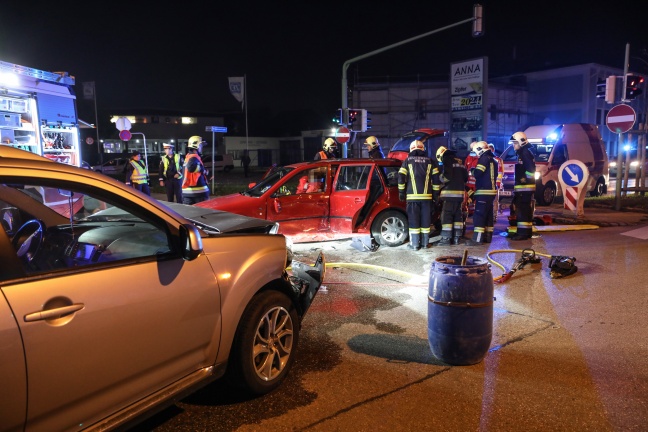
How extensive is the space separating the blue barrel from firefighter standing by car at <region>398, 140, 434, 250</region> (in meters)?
4.50

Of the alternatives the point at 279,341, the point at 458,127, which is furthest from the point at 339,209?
the point at 458,127

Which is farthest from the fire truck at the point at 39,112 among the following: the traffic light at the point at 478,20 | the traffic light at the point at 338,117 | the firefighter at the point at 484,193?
the traffic light at the point at 478,20

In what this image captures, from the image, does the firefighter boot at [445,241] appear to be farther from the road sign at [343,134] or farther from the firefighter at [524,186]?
the road sign at [343,134]

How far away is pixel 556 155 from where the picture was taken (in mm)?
15531

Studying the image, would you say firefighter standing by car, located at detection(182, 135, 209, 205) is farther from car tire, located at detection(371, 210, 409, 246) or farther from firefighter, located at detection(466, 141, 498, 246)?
firefighter, located at detection(466, 141, 498, 246)

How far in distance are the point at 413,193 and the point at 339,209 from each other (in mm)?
1271

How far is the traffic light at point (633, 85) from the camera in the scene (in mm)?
13461

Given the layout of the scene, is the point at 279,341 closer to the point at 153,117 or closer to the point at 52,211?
the point at 52,211

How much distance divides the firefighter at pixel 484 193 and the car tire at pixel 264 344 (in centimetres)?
612

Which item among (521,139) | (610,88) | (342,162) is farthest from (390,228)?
(610,88)

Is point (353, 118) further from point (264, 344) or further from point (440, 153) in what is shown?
point (264, 344)

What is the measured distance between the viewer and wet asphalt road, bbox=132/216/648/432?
3430 millimetres

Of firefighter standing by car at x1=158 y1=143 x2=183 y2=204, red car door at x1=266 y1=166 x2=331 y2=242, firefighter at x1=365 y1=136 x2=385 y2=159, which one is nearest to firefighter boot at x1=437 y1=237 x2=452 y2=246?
red car door at x1=266 y1=166 x2=331 y2=242

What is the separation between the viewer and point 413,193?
28.6 ft
